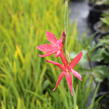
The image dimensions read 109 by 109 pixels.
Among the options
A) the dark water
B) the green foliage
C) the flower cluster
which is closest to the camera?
the flower cluster

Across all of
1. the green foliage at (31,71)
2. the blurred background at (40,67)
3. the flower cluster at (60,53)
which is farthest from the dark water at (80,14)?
the flower cluster at (60,53)

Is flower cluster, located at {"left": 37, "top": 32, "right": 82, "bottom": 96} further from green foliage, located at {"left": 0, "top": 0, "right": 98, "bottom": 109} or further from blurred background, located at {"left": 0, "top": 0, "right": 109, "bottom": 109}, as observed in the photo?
green foliage, located at {"left": 0, "top": 0, "right": 98, "bottom": 109}

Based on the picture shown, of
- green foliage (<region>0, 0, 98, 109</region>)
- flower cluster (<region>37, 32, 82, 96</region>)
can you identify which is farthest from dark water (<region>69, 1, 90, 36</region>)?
flower cluster (<region>37, 32, 82, 96</region>)

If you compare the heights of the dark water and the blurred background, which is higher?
the blurred background

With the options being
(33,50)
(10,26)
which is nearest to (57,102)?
(33,50)

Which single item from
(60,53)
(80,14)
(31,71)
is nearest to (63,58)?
(60,53)

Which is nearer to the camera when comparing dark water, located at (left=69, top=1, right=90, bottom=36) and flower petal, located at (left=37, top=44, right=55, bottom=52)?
flower petal, located at (left=37, top=44, right=55, bottom=52)

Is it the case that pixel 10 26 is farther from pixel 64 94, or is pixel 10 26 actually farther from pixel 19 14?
pixel 64 94

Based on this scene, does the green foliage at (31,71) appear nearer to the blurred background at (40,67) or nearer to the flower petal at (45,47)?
the blurred background at (40,67)
